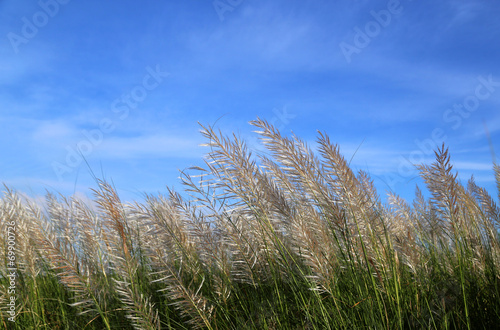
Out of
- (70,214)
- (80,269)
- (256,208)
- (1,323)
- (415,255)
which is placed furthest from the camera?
(70,214)

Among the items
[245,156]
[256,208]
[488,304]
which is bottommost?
[488,304]

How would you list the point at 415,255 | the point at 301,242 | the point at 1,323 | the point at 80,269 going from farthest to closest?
1. the point at 1,323
2. the point at 80,269
3. the point at 415,255
4. the point at 301,242

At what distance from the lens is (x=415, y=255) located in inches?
90.3

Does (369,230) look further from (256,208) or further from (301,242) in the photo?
(256,208)

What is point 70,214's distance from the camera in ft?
10.6

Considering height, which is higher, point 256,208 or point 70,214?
point 70,214

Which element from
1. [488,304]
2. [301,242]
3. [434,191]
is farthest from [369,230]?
[488,304]

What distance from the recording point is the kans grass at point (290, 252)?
1.95m

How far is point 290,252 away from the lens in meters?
2.56

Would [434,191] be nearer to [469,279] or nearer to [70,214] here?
[469,279]

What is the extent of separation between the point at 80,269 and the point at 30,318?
46.6 inches

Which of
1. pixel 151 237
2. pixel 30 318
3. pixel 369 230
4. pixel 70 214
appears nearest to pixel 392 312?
pixel 369 230

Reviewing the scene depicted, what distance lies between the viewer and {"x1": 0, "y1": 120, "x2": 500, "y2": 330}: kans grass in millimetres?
1947

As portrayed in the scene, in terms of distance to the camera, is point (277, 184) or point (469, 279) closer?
point (277, 184)
